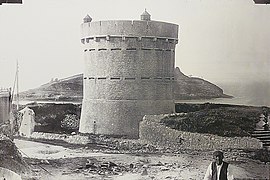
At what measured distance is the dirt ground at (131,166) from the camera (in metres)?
3.88

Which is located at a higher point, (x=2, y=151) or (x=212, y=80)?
(x=212, y=80)

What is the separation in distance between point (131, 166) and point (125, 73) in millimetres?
557

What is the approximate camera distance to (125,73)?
393 centimetres

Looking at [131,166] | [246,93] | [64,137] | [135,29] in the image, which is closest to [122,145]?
[131,166]

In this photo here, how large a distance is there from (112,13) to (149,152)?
86 cm

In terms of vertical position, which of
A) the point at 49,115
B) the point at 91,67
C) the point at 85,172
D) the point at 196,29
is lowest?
the point at 85,172

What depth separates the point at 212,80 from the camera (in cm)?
390

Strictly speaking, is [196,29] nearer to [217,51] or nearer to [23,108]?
[217,51]

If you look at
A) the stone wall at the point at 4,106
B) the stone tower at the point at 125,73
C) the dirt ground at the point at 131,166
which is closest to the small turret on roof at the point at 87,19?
the stone tower at the point at 125,73

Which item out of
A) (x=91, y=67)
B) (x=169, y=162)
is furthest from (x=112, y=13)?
(x=169, y=162)

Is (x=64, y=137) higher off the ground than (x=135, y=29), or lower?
lower

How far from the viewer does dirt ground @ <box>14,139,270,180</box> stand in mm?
3881

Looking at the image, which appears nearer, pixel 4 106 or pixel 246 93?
pixel 246 93

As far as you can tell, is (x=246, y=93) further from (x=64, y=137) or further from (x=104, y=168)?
(x=64, y=137)
